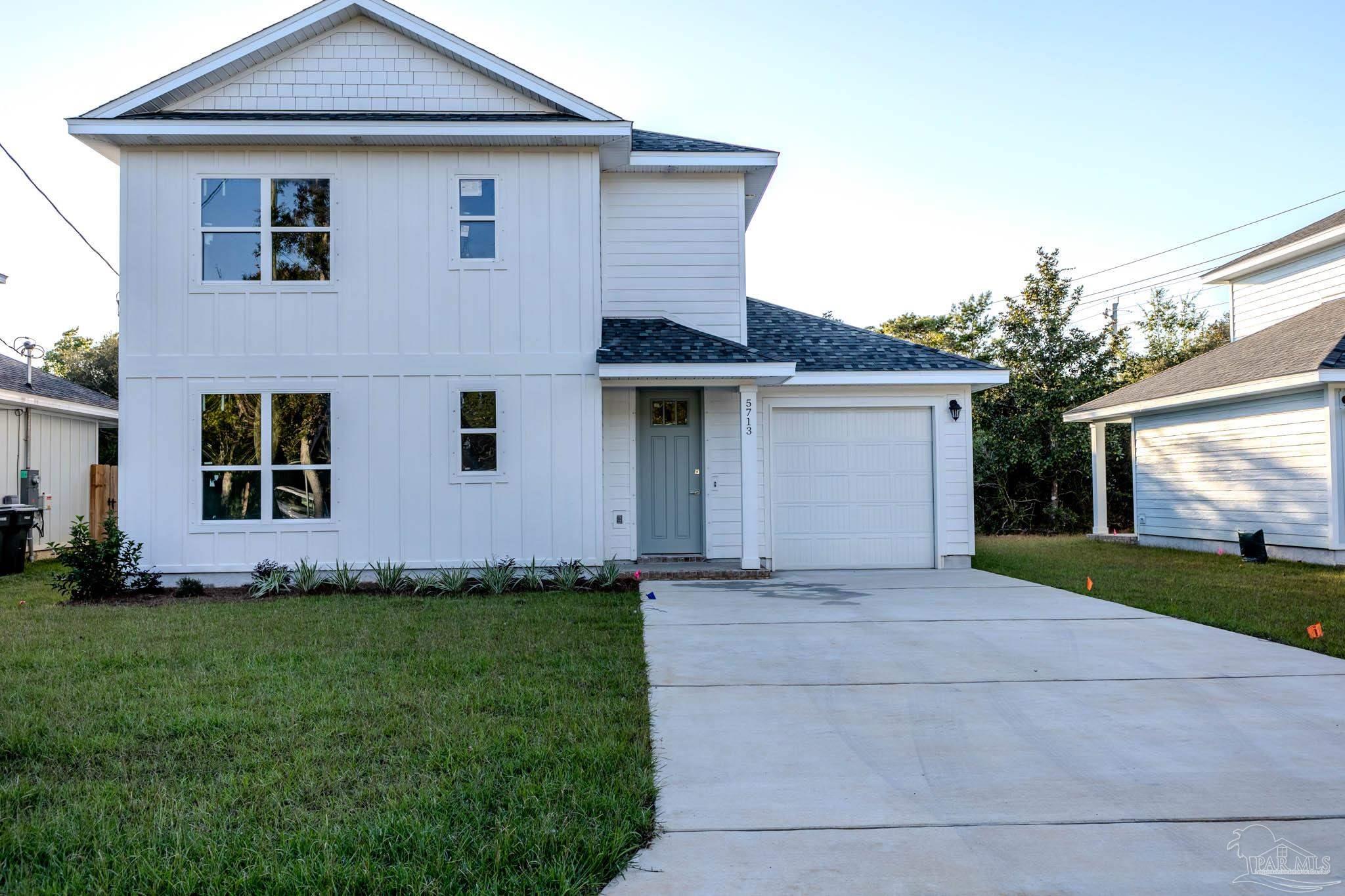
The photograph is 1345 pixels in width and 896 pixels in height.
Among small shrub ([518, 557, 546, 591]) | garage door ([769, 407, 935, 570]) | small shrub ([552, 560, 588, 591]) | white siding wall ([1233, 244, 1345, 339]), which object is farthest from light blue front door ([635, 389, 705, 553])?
white siding wall ([1233, 244, 1345, 339])

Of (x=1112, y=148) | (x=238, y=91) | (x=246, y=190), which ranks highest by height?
(x=1112, y=148)

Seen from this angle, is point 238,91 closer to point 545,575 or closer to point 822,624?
point 545,575

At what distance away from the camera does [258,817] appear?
352cm

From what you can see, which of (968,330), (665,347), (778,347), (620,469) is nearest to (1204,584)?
(778,347)

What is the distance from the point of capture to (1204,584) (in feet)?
36.6

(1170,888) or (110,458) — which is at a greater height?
(110,458)

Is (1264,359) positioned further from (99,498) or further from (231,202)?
(99,498)

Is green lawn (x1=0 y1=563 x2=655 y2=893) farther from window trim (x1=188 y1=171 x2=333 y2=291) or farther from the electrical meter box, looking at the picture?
the electrical meter box

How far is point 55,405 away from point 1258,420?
19.7 meters

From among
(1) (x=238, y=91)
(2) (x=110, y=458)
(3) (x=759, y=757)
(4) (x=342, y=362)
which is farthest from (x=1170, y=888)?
(2) (x=110, y=458)

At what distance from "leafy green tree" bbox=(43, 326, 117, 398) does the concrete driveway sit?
3062 cm

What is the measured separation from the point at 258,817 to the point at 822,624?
5463 millimetres

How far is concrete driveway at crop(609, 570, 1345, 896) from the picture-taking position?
3.25 m

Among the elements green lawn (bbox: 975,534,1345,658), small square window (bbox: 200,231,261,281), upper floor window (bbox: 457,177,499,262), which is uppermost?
upper floor window (bbox: 457,177,499,262)
